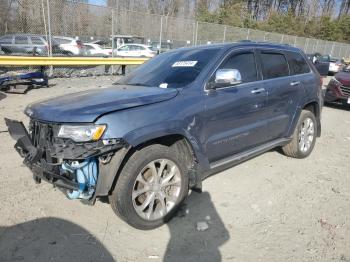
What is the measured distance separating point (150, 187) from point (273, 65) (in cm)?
276

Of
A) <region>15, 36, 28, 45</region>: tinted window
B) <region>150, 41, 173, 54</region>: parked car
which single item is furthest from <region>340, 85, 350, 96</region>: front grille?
<region>15, 36, 28, 45</region>: tinted window

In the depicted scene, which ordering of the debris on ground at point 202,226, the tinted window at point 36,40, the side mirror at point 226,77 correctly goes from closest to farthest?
the debris on ground at point 202,226 < the side mirror at point 226,77 < the tinted window at point 36,40

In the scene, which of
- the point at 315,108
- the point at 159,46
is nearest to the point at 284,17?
the point at 159,46

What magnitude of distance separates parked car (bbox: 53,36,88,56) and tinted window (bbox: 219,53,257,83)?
11.1 m

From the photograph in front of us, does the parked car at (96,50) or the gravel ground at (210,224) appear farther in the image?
the parked car at (96,50)

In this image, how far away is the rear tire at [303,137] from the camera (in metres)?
5.45

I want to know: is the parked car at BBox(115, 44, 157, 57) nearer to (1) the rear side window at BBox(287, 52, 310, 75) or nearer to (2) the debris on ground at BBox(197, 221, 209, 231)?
(1) the rear side window at BBox(287, 52, 310, 75)

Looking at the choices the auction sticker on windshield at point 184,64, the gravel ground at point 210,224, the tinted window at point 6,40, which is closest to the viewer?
the gravel ground at point 210,224

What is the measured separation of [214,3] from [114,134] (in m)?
51.0

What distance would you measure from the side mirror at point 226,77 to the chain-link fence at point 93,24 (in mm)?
11075

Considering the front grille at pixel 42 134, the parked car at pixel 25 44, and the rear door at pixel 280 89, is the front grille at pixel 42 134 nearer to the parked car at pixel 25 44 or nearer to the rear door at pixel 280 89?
the rear door at pixel 280 89

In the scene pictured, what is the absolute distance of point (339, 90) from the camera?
10.5m

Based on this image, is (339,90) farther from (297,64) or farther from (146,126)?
(146,126)

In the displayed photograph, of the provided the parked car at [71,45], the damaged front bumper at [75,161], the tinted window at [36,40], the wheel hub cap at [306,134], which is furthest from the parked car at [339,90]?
the tinted window at [36,40]
